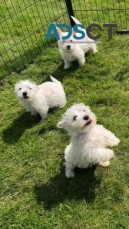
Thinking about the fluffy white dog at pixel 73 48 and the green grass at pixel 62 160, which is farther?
the fluffy white dog at pixel 73 48

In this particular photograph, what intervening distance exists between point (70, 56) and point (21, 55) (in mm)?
1232

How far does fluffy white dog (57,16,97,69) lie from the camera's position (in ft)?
18.6

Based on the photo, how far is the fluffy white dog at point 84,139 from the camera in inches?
144

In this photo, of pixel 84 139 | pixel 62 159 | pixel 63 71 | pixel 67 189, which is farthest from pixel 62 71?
pixel 67 189

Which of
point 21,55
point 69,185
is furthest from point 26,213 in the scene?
point 21,55

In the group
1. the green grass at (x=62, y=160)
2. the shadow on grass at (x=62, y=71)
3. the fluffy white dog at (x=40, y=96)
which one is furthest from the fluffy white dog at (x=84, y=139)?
the shadow on grass at (x=62, y=71)

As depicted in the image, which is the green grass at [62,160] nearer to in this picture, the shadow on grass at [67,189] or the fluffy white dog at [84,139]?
the shadow on grass at [67,189]

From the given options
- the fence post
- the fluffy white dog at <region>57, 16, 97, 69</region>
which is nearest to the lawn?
the fluffy white dog at <region>57, 16, 97, 69</region>

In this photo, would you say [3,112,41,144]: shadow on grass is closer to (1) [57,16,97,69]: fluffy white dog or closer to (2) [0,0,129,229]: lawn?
(2) [0,0,129,229]: lawn

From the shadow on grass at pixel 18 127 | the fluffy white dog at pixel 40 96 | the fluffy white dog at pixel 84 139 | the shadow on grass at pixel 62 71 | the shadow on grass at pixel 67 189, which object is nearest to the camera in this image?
the fluffy white dog at pixel 84 139

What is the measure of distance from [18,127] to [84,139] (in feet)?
5.19

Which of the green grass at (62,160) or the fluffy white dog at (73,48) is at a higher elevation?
the fluffy white dog at (73,48)

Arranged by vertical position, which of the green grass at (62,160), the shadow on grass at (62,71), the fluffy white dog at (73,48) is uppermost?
the fluffy white dog at (73,48)

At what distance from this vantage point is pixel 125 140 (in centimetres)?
442
